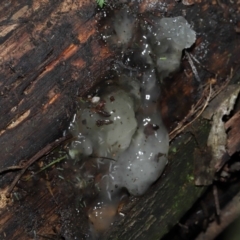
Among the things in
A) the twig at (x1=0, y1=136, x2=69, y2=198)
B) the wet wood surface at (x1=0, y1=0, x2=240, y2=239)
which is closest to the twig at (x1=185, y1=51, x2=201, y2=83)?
the wet wood surface at (x1=0, y1=0, x2=240, y2=239)

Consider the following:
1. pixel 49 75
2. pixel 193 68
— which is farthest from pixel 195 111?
pixel 49 75

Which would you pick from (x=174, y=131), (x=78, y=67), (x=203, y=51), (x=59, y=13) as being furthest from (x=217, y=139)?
(x=59, y=13)

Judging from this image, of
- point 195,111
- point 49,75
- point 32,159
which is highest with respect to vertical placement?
point 49,75

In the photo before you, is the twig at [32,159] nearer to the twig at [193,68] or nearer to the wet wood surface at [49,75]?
the wet wood surface at [49,75]

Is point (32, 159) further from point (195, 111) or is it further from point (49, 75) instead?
point (195, 111)

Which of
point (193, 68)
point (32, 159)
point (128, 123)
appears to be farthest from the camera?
point (193, 68)
